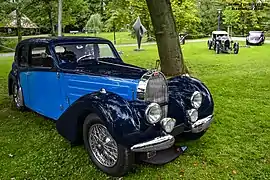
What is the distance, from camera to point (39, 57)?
4.66 meters

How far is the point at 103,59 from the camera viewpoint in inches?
179

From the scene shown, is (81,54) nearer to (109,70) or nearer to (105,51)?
(105,51)

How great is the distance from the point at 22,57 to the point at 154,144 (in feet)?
11.0

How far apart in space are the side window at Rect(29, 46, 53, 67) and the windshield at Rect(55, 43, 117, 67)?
187 mm

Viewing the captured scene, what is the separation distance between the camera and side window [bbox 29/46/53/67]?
4.34 metres

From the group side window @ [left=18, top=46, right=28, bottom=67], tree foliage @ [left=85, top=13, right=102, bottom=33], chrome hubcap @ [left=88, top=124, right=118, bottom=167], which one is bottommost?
chrome hubcap @ [left=88, top=124, right=118, bottom=167]

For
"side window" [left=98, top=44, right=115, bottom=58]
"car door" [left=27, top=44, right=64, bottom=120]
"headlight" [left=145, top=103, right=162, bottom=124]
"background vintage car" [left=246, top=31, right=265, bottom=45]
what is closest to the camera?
"headlight" [left=145, top=103, right=162, bottom=124]

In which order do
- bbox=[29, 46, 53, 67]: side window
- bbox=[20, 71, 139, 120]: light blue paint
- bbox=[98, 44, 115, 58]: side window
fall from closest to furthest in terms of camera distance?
bbox=[20, 71, 139, 120]: light blue paint
bbox=[29, 46, 53, 67]: side window
bbox=[98, 44, 115, 58]: side window

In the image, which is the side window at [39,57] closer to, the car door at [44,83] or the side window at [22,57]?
the car door at [44,83]

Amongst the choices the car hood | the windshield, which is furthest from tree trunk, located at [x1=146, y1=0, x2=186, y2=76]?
the car hood

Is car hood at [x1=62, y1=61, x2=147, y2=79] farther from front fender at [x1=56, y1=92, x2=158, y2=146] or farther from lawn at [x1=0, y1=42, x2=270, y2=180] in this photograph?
lawn at [x1=0, y1=42, x2=270, y2=180]

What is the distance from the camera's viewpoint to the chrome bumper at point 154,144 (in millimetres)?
2893

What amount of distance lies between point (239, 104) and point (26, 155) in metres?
4.10

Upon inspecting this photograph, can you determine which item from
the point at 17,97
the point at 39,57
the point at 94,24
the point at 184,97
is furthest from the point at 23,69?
the point at 94,24
